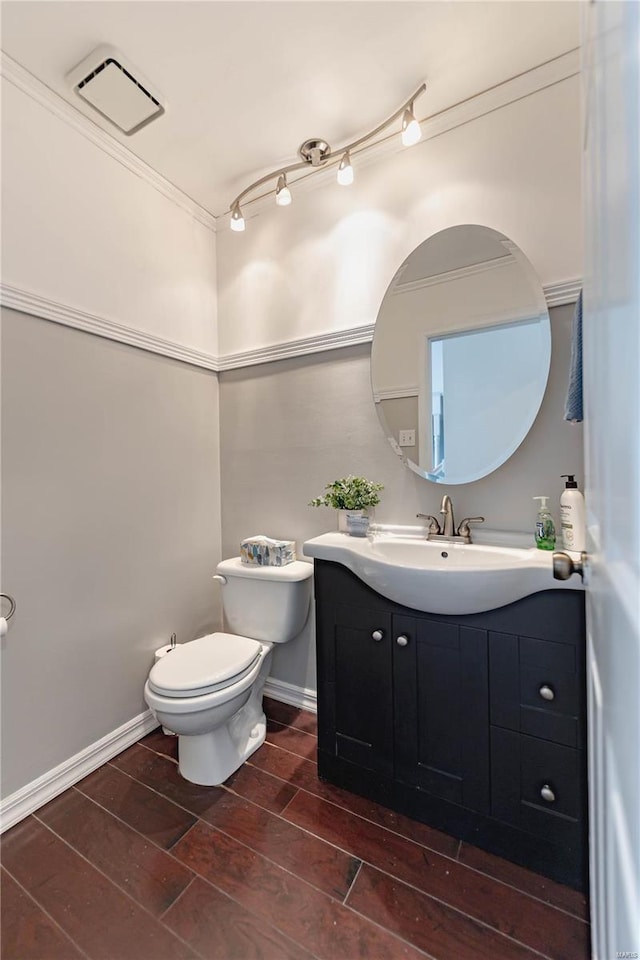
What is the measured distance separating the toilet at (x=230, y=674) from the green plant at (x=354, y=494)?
0.34 metres

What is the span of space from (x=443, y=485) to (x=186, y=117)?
173cm

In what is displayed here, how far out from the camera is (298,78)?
138 cm

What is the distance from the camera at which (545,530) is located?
125 cm

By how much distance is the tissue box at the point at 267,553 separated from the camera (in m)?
1.74

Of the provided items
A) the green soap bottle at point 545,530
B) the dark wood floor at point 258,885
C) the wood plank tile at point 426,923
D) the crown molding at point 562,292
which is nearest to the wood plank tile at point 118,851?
the dark wood floor at point 258,885

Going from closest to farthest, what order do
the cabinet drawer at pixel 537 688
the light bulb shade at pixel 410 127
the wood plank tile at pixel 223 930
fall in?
the wood plank tile at pixel 223 930
the cabinet drawer at pixel 537 688
the light bulb shade at pixel 410 127

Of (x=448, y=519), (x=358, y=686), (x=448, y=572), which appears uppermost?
(x=448, y=519)

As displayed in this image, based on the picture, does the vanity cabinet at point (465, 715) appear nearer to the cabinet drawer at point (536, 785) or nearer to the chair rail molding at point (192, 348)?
the cabinet drawer at point (536, 785)

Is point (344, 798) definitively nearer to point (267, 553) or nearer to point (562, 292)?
point (267, 553)

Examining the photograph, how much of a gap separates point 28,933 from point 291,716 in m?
1.04

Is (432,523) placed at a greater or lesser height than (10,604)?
greater

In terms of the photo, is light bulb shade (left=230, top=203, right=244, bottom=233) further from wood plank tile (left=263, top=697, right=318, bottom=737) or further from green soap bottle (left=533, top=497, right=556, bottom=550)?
wood plank tile (left=263, top=697, right=318, bottom=737)

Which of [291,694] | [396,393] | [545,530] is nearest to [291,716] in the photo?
[291,694]

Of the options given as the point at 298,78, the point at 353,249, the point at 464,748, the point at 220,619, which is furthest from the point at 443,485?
the point at 298,78
